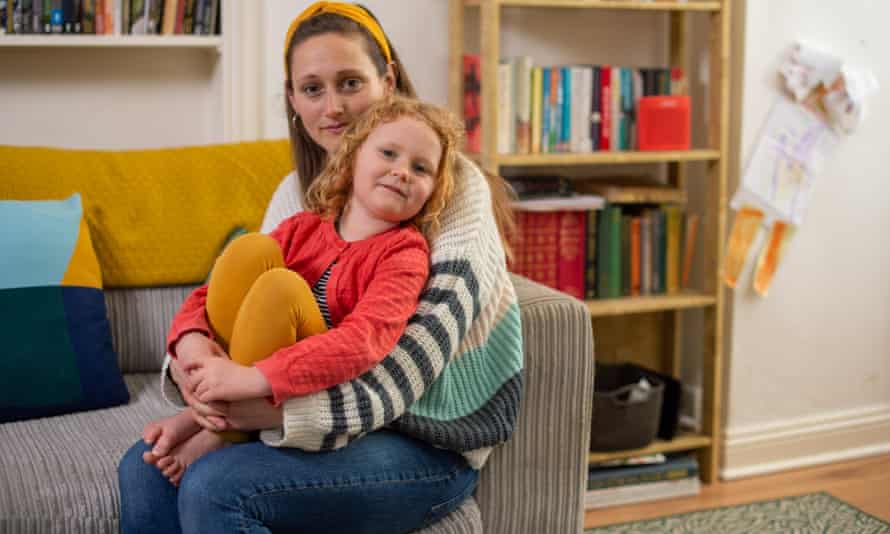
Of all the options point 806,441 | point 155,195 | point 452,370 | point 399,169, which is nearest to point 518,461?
point 452,370

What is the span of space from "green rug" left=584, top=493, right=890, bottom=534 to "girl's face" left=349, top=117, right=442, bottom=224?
123cm

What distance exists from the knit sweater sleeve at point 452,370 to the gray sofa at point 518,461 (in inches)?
3.9

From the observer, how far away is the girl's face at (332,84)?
1.70 m

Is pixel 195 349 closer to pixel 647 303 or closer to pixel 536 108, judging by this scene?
pixel 536 108

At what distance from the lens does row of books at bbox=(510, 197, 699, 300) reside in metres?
2.55

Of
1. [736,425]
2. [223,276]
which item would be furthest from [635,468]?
[223,276]

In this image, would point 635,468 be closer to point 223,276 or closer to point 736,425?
point 736,425

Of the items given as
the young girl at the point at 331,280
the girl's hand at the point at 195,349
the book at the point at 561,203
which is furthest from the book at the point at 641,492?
the girl's hand at the point at 195,349

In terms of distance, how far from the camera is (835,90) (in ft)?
8.81

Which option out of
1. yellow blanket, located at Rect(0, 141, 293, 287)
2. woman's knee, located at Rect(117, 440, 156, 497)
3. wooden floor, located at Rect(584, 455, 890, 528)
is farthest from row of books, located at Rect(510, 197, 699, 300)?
woman's knee, located at Rect(117, 440, 156, 497)

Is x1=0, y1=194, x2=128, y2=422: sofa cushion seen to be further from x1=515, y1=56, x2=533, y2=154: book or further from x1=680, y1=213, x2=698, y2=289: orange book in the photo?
x1=680, y1=213, x2=698, y2=289: orange book

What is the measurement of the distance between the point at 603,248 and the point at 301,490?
1.51 meters

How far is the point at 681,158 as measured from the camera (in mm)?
2561

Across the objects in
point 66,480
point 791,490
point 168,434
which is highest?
point 168,434
